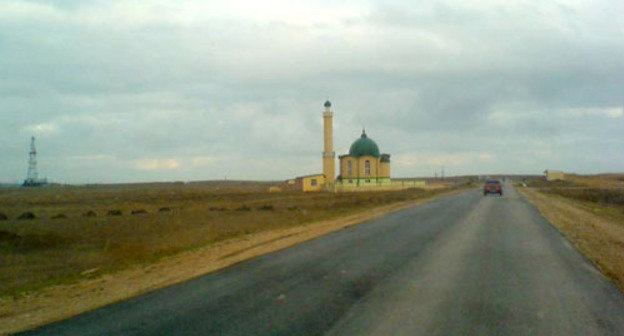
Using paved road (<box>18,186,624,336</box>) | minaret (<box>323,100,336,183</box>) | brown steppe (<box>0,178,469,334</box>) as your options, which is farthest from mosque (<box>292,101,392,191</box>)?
paved road (<box>18,186,624,336</box>)

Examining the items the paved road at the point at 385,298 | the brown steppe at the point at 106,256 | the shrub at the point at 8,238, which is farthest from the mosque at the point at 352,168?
the paved road at the point at 385,298

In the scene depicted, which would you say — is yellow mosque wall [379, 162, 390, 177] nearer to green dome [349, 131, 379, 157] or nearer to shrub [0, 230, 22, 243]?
green dome [349, 131, 379, 157]

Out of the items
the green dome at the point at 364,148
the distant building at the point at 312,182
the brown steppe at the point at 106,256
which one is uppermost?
the green dome at the point at 364,148

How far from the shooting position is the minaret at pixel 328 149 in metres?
80.2

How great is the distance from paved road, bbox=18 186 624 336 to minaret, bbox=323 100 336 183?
63673mm

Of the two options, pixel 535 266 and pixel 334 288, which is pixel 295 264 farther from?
pixel 535 266

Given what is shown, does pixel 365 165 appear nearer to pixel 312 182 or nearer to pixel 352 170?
pixel 352 170

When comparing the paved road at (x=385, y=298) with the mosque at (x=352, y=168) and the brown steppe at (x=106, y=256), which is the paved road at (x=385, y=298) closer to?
the brown steppe at (x=106, y=256)

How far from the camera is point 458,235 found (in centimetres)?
2025

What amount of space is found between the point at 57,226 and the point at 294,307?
22.2 m

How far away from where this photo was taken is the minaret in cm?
8025

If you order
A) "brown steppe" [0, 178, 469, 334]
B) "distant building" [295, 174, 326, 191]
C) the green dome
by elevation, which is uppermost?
the green dome

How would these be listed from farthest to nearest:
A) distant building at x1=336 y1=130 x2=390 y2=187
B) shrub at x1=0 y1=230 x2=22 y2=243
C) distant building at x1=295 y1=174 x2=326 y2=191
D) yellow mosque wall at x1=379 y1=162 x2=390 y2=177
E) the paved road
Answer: yellow mosque wall at x1=379 y1=162 x2=390 y2=177, distant building at x1=336 y1=130 x2=390 y2=187, distant building at x1=295 y1=174 x2=326 y2=191, shrub at x1=0 y1=230 x2=22 y2=243, the paved road

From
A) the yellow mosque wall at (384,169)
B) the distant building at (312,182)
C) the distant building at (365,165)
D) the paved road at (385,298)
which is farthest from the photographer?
the yellow mosque wall at (384,169)
